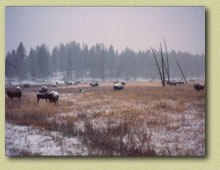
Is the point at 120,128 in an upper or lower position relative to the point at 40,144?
upper

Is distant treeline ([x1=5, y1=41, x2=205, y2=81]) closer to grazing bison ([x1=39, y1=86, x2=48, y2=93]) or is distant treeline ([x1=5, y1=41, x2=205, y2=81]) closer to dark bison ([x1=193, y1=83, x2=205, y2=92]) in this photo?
dark bison ([x1=193, y1=83, x2=205, y2=92])

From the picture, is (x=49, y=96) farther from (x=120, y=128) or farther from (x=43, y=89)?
(x=120, y=128)

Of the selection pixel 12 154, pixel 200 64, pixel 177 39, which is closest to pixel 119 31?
pixel 177 39

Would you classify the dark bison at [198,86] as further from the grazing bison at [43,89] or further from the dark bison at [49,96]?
the grazing bison at [43,89]

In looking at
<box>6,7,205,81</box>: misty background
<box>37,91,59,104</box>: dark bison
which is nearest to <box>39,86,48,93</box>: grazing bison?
<box>37,91,59,104</box>: dark bison

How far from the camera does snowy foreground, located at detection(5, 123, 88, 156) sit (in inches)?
138

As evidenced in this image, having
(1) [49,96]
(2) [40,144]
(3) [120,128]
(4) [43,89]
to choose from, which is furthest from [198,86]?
(4) [43,89]

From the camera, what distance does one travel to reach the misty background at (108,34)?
4.11 meters

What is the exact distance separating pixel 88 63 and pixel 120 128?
259 centimetres

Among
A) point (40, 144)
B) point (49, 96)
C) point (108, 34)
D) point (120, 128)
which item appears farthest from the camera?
point (49, 96)

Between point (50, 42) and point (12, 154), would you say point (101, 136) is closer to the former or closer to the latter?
point (12, 154)

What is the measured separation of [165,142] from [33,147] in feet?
9.37

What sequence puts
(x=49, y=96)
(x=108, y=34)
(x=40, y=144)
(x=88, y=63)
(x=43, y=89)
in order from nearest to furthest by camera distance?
(x=40, y=144) → (x=108, y=34) → (x=88, y=63) → (x=43, y=89) → (x=49, y=96)

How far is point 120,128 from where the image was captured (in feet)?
12.4
